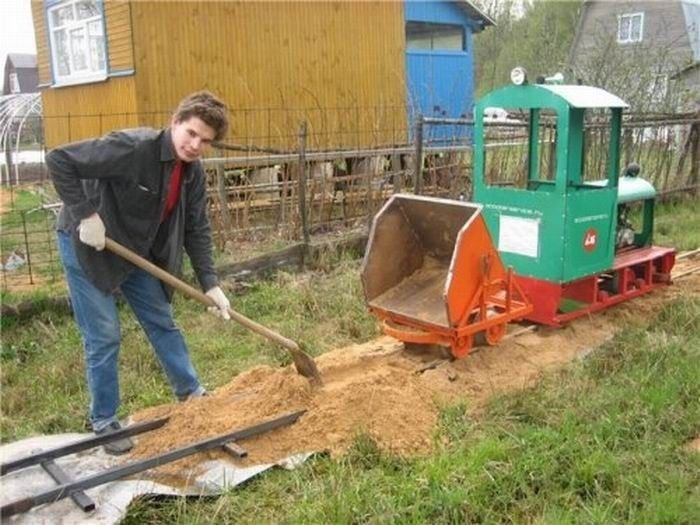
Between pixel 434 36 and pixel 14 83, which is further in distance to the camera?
pixel 14 83

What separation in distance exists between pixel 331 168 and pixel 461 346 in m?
6.89

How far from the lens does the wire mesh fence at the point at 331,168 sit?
8.38 meters

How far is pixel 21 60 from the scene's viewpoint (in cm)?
4762

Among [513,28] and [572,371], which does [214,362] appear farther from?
[513,28]

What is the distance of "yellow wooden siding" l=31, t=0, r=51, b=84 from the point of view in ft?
45.5

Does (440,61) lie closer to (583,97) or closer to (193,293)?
(583,97)

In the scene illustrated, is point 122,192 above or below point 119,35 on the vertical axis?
below

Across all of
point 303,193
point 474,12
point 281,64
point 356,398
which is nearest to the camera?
point 356,398

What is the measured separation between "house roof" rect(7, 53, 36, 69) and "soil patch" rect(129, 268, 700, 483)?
4922 cm

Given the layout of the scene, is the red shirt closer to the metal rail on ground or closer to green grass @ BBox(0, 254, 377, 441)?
the metal rail on ground

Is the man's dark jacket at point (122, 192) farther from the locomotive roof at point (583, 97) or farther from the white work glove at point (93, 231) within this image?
the locomotive roof at point (583, 97)

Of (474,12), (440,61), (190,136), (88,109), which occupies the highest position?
(474,12)

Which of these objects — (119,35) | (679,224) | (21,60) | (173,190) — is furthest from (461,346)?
(21,60)

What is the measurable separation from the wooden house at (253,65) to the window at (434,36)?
5cm
